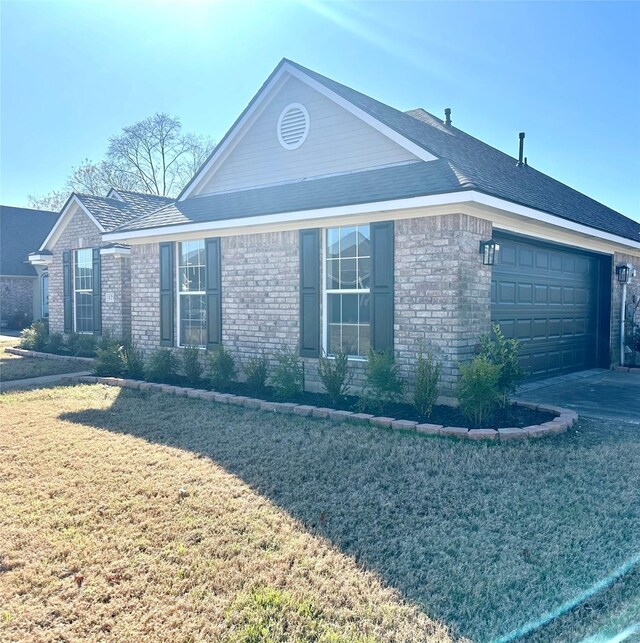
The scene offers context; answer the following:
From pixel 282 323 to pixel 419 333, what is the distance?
2.62 metres

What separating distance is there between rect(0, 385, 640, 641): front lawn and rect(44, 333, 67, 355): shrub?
9956mm

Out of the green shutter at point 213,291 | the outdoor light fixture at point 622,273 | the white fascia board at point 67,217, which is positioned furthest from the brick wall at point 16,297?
the outdoor light fixture at point 622,273

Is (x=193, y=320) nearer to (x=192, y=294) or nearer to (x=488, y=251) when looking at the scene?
(x=192, y=294)

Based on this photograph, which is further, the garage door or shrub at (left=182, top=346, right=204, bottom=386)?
shrub at (left=182, top=346, right=204, bottom=386)

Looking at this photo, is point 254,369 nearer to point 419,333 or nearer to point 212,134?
point 419,333

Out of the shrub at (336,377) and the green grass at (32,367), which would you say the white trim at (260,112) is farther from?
the green grass at (32,367)

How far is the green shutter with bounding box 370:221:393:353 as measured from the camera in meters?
7.81

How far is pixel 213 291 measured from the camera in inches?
401

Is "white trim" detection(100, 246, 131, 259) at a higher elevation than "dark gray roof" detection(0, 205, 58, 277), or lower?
lower

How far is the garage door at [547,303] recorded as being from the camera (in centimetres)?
916

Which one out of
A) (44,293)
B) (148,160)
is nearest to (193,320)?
(44,293)

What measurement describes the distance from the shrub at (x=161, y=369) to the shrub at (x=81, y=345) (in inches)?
195

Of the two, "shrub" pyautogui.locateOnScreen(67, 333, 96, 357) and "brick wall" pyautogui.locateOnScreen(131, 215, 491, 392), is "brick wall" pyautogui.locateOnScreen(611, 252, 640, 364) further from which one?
"shrub" pyautogui.locateOnScreen(67, 333, 96, 357)

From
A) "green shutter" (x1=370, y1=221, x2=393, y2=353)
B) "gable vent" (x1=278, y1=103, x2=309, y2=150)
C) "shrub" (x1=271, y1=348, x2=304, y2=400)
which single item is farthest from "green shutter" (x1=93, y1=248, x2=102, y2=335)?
"green shutter" (x1=370, y1=221, x2=393, y2=353)
